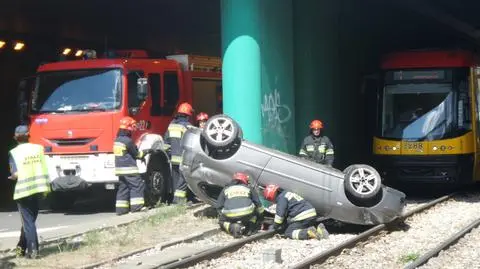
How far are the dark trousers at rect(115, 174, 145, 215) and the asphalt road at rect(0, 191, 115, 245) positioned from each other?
17.8 inches

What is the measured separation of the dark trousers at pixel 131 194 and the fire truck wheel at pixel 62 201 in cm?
222

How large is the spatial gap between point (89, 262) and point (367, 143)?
14.0 m

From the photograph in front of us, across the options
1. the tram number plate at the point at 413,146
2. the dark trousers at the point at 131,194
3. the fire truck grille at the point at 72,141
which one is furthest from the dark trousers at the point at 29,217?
the tram number plate at the point at 413,146

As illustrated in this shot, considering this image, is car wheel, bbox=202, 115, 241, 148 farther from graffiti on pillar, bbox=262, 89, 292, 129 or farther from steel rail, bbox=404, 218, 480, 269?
steel rail, bbox=404, 218, 480, 269

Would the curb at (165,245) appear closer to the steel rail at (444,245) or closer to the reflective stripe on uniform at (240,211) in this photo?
the reflective stripe on uniform at (240,211)

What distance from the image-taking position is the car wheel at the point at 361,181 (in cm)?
1084

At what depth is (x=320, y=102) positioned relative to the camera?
1814 centimetres

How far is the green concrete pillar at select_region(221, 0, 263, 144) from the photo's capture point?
1395 cm

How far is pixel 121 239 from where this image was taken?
34.3ft

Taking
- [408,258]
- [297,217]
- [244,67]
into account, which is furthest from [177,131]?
[408,258]

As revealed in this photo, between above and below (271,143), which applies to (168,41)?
above

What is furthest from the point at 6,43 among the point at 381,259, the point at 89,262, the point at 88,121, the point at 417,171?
the point at 381,259

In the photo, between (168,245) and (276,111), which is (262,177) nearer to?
(168,245)

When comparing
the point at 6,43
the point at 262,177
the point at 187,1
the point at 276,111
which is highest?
the point at 187,1
